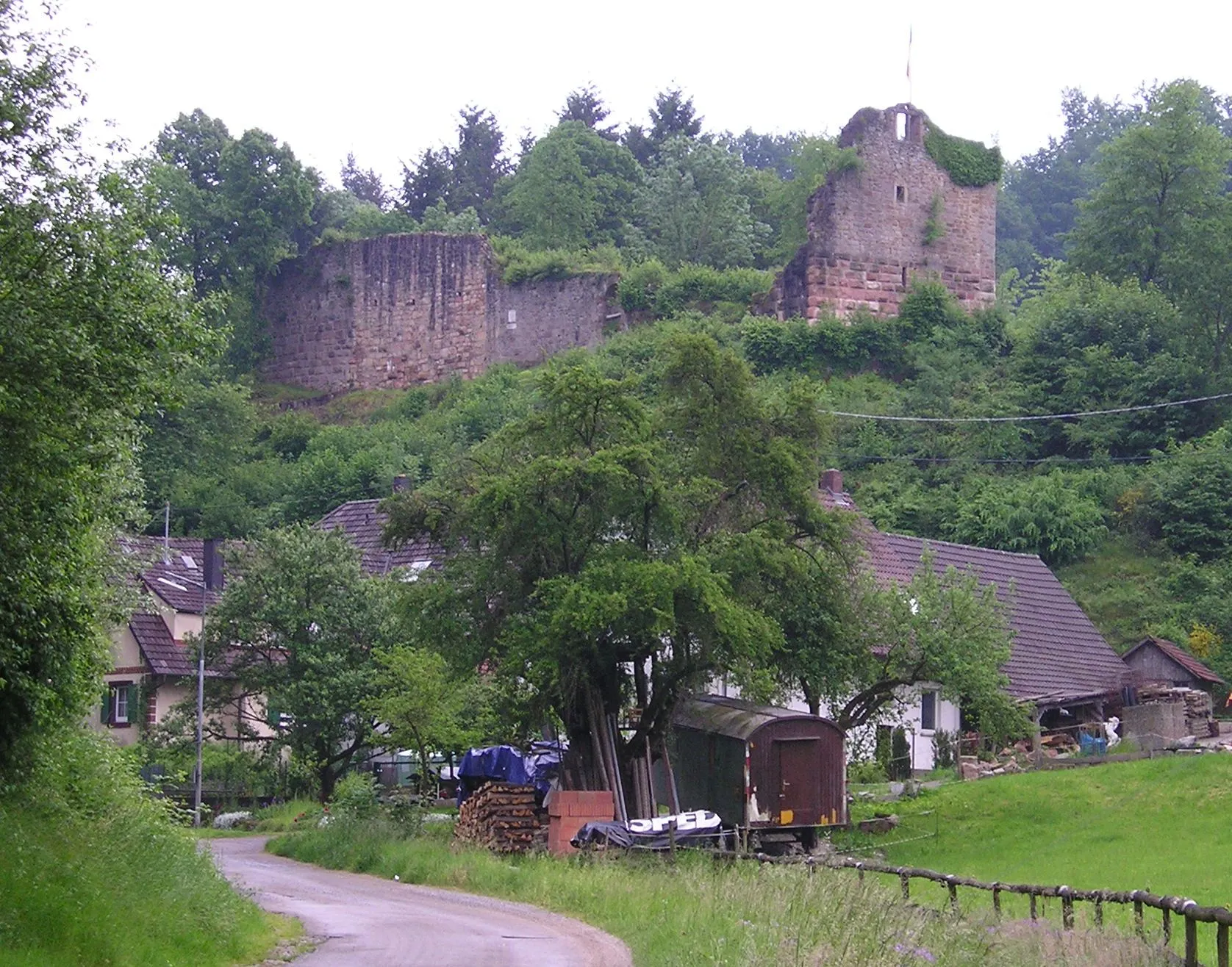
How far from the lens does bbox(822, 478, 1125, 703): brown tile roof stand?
119 ft

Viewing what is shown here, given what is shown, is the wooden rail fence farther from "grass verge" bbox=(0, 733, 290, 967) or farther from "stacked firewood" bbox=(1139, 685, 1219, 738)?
"stacked firewood" bbox=(1139, 685, 1219, 738)

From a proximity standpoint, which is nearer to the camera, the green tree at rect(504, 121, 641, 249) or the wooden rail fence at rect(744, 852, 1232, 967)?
the wooden rail fence at rect(744, 852, 1232, 967)

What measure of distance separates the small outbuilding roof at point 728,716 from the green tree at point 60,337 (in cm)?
1390

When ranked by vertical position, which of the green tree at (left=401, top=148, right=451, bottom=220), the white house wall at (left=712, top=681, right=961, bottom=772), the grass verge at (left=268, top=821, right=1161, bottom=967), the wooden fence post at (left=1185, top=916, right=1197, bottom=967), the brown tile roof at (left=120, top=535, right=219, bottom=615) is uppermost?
the green tree at (left=401, top=148, right=451, bottom=220)

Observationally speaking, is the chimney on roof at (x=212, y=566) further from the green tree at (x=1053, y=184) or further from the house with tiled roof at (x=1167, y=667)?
the green tree at (x=1053, y=184)

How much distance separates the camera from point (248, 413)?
5078 cm

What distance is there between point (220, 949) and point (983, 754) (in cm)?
2117

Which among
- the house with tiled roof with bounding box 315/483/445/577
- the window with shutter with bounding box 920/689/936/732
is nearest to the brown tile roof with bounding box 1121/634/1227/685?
the window with shutter with bounding box 920/689/936/732

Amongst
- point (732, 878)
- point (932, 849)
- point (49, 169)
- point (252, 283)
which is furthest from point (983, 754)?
point (252, 283)

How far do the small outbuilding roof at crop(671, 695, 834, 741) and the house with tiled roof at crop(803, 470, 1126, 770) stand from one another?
648 cm

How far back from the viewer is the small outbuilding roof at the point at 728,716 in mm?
26266

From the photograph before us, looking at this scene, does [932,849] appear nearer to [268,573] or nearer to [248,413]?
[268,573]

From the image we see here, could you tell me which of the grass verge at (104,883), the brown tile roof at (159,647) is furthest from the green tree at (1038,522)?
the grass verge at (104,883)

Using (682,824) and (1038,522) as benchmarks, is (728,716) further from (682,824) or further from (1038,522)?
(1038,522)
